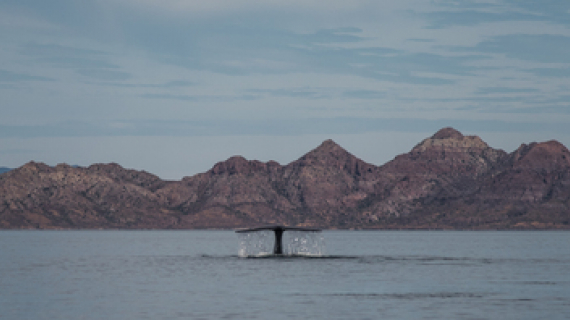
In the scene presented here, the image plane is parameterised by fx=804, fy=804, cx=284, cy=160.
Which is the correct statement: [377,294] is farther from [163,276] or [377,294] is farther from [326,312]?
[163,276]

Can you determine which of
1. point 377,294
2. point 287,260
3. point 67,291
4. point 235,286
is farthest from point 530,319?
point 287,260

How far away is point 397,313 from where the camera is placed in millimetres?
55781

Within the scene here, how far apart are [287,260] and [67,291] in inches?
2391

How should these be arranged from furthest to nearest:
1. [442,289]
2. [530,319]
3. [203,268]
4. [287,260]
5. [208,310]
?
[287,260] → [203,268] → [442,289] → [208,310] → [530,319]

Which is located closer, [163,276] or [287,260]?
[163,276]

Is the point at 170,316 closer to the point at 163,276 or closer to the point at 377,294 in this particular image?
the point at 377,294

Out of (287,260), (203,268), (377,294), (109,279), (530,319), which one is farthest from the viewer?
(287,260)

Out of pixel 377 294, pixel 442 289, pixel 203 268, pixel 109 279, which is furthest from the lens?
pixel 203 268

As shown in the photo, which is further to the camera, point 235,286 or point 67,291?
point 235,286

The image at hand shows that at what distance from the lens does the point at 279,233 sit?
447 ft

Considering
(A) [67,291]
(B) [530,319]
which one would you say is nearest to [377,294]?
(B) [530,319]

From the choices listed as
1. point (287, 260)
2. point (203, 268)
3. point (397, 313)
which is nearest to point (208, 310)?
point (397, 313)

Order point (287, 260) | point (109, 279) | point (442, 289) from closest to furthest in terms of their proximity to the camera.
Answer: point (442, 289) → point (109, 279) → point (287, 260)

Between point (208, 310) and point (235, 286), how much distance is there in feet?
69.7
